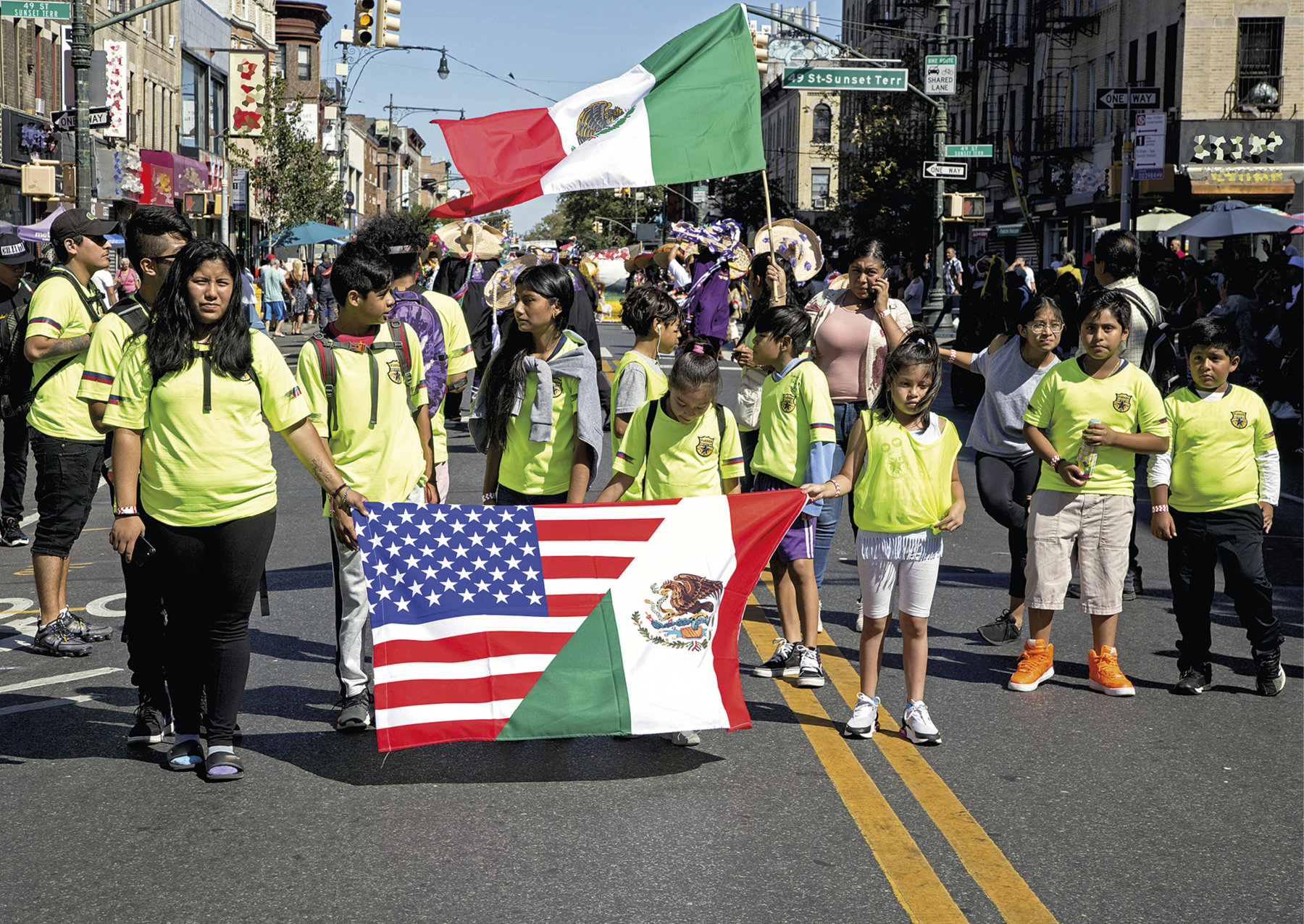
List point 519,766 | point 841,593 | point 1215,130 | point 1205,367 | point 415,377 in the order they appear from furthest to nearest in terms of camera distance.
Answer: point 1215,130, point 841,593, point 1205,367, point 415,377, point 519,766

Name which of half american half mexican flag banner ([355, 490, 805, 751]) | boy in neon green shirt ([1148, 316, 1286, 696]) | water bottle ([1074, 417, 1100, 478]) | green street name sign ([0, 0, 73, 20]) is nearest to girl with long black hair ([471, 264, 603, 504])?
half american half mexican flag banner ([355, 490, 805, 751])

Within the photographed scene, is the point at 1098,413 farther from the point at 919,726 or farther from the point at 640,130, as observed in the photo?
the point at 640,130

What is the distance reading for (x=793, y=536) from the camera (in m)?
6.27

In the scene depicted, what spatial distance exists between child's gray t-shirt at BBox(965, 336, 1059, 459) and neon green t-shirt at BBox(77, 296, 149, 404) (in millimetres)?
3860

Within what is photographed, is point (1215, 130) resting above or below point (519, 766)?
above

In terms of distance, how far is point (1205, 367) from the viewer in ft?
21.0

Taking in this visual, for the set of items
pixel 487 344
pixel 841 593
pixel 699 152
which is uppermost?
pixel 699 152

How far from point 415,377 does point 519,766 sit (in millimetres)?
1612

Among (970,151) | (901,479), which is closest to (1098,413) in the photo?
(901,479)

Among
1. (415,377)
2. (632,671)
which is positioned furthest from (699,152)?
(632,671)

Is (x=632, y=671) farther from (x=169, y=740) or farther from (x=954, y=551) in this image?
(x=954, y=551)

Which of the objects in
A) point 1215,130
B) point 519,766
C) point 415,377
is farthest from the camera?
point 1215,130

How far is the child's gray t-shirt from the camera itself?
278 inches

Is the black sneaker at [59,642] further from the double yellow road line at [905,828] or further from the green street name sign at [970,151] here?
the green street name sign at [970,151]
